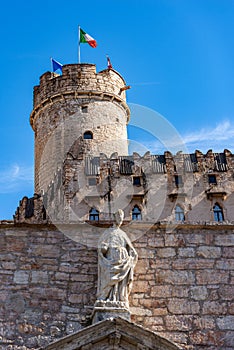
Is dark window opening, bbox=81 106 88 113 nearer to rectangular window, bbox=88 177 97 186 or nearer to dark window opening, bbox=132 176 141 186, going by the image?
rectangular window, bbox=88 177 97 186

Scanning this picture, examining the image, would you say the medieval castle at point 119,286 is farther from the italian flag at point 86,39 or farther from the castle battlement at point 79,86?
the italian flag at point 86,39

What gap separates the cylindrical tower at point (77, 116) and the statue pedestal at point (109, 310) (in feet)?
91.5

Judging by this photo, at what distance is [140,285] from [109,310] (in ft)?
3.77

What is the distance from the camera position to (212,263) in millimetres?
8945

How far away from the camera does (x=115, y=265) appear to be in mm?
8117

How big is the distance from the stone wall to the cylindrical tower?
1049 inches

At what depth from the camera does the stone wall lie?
833 cm

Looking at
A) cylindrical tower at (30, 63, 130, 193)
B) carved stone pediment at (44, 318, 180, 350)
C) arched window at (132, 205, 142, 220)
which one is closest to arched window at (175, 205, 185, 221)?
arched window at (132, 205, 142, 220)

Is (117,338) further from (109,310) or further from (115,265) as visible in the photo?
(115,265)

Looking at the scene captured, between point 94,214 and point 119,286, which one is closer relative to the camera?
point 119,286

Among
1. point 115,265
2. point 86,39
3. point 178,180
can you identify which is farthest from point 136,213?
point 115,265

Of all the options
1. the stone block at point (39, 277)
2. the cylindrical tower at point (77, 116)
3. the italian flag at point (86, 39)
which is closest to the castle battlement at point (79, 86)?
the cylindrical tower at point (77, 116)

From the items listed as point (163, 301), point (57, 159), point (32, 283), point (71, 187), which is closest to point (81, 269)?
point (32, 283)

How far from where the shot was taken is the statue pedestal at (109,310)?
7.61m
